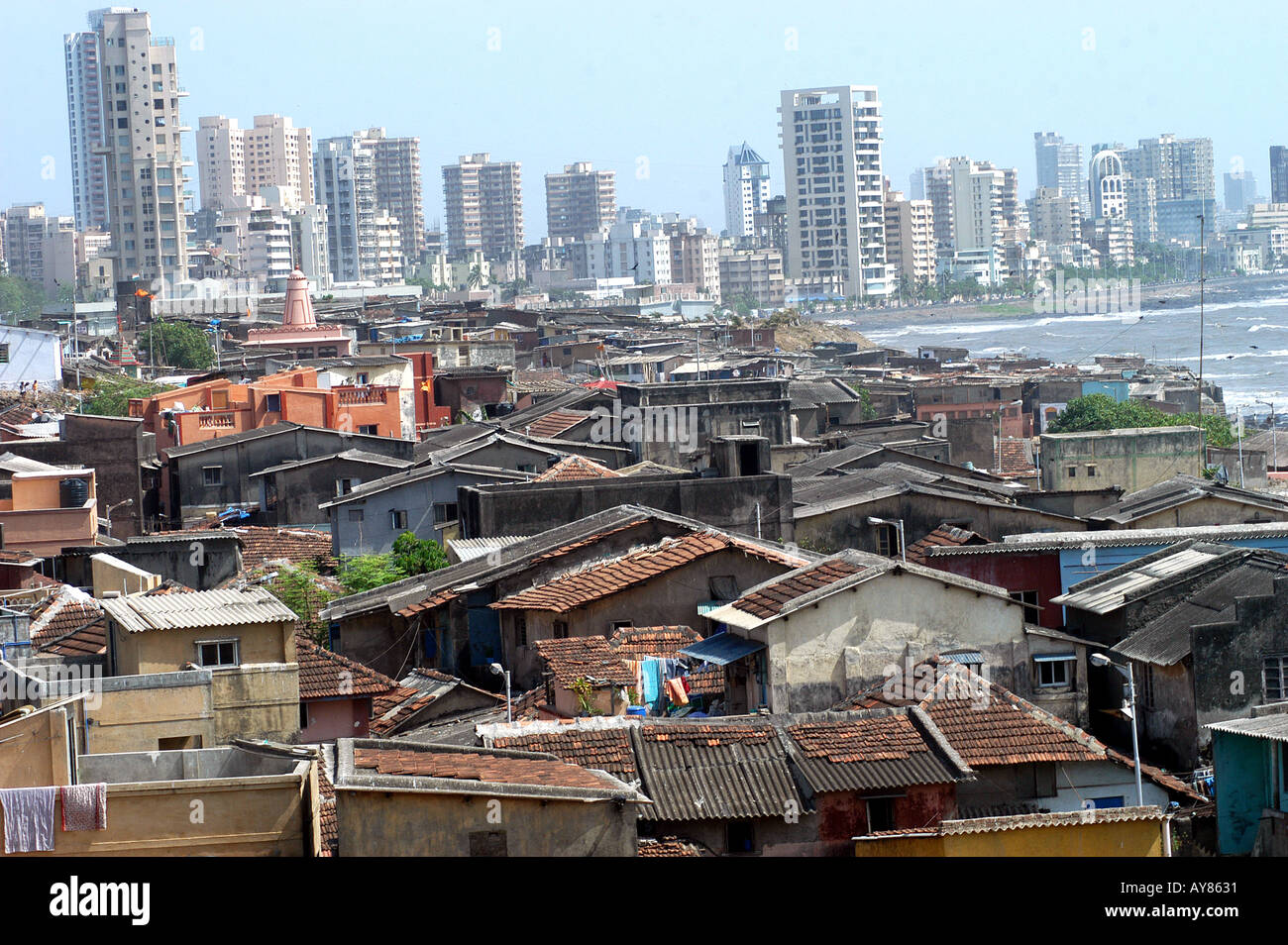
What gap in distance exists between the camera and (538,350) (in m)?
44.9

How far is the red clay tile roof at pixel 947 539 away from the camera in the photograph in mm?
16250

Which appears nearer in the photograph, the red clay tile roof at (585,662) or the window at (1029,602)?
the red clay tile roof at (585,662)

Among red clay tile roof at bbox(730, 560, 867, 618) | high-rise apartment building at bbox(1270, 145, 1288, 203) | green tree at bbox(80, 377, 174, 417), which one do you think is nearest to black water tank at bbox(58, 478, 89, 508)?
green tree at bbox(80, 377, 174, 417)

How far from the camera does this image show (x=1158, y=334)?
333ft

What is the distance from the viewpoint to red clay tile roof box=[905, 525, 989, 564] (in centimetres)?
1625

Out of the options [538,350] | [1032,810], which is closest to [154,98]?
[538,350]


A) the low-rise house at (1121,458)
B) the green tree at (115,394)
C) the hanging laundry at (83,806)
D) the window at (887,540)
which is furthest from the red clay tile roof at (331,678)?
the green tree at (115,394)

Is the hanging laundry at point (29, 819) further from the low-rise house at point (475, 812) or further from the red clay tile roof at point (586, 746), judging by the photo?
the red clay tile roof at point (586, 746)

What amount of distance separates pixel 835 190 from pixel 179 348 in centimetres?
9595

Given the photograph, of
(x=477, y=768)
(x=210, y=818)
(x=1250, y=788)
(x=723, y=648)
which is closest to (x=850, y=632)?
(x=723, y=648)

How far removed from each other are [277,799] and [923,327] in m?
115

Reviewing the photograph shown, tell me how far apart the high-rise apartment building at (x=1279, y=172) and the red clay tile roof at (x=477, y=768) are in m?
200

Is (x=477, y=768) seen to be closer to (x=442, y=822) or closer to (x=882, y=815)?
(x=442, y=822)
